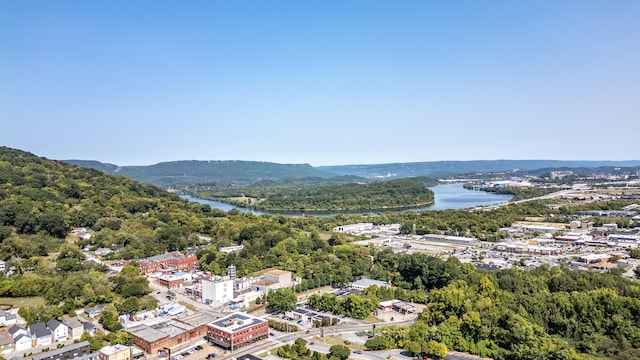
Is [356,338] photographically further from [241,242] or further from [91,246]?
[91,246]

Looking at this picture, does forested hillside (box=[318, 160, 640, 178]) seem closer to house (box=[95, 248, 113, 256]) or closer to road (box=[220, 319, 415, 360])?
house (box=[95, 248, 113, 256])

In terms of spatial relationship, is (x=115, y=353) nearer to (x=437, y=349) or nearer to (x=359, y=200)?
(x=437, y=349)

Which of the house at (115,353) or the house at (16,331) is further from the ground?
the house at (16,331)

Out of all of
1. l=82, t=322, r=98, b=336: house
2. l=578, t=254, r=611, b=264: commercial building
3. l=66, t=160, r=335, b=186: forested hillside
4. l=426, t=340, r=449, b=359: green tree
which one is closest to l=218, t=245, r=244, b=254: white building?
l=82, t=322, r=98, b=336: house

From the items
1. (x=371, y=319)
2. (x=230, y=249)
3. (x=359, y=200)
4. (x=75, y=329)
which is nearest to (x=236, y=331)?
(x=371, y=319)

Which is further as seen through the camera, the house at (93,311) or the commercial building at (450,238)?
the commercial building at (450,238)

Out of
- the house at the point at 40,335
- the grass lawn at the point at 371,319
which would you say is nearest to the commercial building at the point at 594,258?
the grass lawn at the point at 371,319

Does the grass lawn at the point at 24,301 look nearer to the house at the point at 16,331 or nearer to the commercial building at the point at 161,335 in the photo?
the house at the point at 16,331
